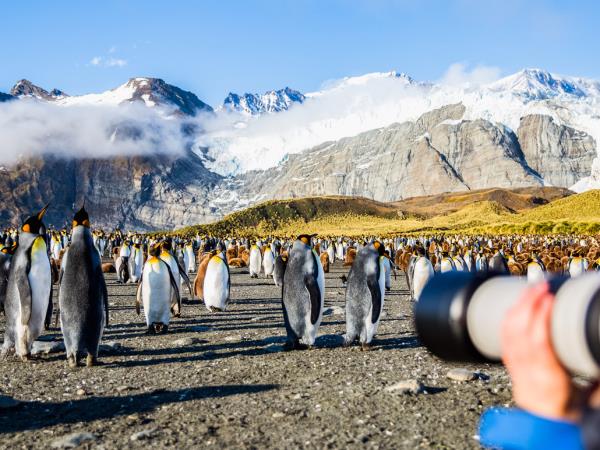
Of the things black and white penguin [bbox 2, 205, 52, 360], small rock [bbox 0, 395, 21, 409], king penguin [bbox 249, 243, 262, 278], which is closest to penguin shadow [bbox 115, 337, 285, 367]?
black and white penguin [bbox 2, 205, 52, 360]

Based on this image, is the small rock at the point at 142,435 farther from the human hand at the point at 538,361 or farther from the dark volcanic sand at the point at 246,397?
the human hand at the point at 538,361

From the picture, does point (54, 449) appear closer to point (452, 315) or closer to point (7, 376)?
point (7, 376)

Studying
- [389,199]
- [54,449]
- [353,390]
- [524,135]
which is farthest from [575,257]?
[524,135]

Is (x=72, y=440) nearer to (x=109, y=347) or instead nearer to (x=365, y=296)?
(x=109, y=347)

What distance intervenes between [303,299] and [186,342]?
166 cm

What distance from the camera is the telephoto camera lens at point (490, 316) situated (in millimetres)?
842

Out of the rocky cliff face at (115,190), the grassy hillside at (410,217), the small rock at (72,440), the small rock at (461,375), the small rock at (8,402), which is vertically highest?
the rocky cliff face at (115,190)

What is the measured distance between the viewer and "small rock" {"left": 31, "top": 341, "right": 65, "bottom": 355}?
6.55 metres

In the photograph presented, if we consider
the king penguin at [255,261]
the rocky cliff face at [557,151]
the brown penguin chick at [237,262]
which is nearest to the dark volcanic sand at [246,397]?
the king penguin at [255,261]

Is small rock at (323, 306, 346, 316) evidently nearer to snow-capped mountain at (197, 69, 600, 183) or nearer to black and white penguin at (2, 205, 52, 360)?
black and white penguin at (2, 205, 52, 360)

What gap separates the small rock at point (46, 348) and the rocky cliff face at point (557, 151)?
120 metres

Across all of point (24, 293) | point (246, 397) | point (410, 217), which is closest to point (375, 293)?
point (246, 397)

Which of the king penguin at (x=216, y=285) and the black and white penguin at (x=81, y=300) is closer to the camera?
the black and white penguin at (x=81, y=300)

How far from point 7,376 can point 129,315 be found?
4.68m
